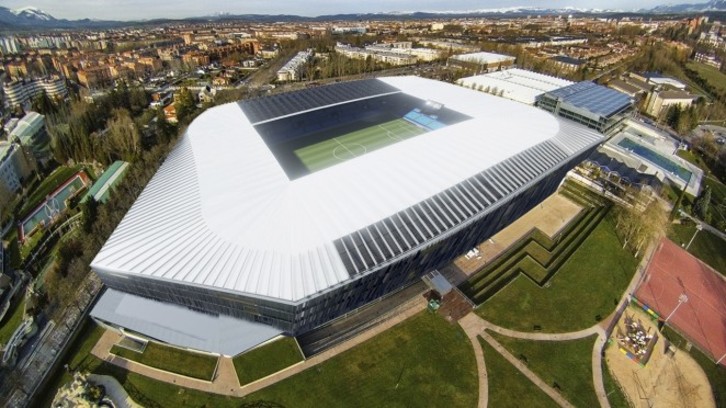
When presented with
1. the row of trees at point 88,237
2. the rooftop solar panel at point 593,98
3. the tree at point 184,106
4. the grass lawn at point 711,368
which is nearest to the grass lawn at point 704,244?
the grass lawn at point 711,368

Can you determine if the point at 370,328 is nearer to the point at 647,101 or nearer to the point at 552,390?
the point at 552,390

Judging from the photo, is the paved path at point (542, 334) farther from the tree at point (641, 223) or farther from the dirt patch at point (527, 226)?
the tree at point (641, 223)

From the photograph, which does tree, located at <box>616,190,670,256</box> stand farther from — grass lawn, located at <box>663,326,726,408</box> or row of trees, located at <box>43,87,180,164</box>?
row of trees, located at <box>43,87,180,164</box>

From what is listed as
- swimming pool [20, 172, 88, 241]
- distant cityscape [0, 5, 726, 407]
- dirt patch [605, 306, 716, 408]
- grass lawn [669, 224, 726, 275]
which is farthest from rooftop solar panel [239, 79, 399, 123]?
grass lawn [669, 224, 726, 275]

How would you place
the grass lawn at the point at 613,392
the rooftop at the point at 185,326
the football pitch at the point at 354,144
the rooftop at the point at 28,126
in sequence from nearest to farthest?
the grass lawn at the point at 613,392, the rooftop at the point at 185,326, the football pitch at the point at 354,144, the rooftop at the point at 28,126

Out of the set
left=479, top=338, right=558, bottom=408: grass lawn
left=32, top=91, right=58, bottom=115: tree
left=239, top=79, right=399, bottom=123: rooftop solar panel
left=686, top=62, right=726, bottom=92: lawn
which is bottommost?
left=479, top=338, right=558, bottom=408: grass lawn

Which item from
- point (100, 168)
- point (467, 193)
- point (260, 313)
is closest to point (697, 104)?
point (467, 193)
